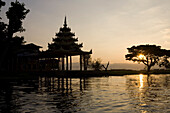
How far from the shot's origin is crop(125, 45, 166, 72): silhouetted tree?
55416 millimetres

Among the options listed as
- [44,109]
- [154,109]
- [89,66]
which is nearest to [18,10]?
[44,109]

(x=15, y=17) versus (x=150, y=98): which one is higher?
(x=15, y=17)

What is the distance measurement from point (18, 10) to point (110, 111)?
25.2 meters

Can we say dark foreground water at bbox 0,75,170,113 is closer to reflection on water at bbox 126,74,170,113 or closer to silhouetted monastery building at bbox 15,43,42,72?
reflection on water at bbox 126,74,170,113

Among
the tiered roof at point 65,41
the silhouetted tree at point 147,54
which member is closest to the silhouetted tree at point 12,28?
the tiered roof at point 65,41

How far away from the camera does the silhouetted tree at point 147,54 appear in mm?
55416

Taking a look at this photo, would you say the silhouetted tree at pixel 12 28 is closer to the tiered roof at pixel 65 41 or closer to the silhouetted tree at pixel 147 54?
the tiered roof at pixel 65 41

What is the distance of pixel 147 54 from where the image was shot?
56.3m

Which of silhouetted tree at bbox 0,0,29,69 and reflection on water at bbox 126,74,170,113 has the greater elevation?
silhouetted tree at bbox 0,0,29,69

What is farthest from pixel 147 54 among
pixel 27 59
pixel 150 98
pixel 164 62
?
pixel 150 98

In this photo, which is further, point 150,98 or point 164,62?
point 164,62

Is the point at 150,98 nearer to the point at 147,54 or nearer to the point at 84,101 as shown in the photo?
the point at 84,101

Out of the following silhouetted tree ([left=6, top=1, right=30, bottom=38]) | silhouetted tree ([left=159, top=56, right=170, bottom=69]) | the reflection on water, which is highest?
silhouetted tree ([left=6, top=1, right=30, bottom=38])

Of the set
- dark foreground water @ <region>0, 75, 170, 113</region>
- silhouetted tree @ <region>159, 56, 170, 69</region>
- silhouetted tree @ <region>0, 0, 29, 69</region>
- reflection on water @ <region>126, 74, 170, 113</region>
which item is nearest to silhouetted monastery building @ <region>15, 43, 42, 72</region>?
silhouetted tree @ <region>0, 0, 29, 69</region>
